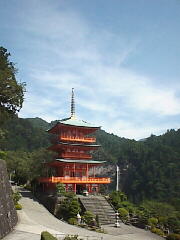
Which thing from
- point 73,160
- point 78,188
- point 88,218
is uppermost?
point 73,160

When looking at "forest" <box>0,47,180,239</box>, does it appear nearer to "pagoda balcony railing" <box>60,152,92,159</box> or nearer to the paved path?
"pagoda balcony railing" <box>60,152,92,159</box>

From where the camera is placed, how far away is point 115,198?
1458 inches

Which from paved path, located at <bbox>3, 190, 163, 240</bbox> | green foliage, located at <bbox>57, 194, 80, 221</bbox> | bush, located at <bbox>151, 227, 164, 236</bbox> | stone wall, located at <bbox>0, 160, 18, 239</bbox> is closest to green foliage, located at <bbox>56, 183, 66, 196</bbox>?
green foliage, located at <bbox>57, 194, 80, 221</bbox>

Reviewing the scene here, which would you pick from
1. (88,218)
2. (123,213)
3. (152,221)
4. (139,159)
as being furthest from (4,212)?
(139,159)

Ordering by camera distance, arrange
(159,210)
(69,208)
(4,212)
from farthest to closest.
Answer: (159,210) < (69,208) < (4,212)

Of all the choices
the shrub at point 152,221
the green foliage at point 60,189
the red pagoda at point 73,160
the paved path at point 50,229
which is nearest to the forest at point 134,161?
the red pagoda at point 73,160

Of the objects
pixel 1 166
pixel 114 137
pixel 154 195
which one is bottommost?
pixel 154 195

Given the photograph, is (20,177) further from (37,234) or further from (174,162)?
(174,162)

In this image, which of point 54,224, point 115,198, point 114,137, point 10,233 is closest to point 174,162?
point 114,137

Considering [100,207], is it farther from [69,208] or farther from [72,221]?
[72,221]

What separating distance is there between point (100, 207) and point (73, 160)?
342 inches

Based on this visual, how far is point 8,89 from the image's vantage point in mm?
28562

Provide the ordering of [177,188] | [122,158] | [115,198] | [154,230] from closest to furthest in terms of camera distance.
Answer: [154,230]
[115,198]
[177,188]
[122,158]

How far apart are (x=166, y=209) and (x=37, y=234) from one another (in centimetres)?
1993
